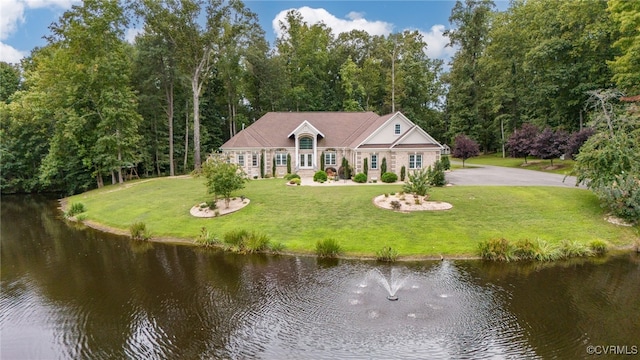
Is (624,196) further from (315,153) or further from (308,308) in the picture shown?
(315,153)

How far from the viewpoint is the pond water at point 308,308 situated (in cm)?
1018

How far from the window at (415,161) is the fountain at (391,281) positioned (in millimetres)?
19356

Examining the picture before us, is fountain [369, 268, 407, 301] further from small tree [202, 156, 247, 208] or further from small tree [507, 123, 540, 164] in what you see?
small tree [507, 123, 540, 164]

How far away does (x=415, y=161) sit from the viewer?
33.9 meters

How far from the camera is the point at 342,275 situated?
15320 mm

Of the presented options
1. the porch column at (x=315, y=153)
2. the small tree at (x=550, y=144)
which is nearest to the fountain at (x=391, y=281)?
the porch column at (x=315, y=153)

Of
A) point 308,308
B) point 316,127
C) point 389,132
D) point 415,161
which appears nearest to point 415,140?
point 415,161

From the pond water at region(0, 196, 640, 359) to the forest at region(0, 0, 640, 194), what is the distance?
15.6 metres

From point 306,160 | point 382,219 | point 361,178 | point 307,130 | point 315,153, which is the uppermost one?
point 307,130

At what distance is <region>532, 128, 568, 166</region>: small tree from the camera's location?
123 ft

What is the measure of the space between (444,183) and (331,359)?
21.3 meters

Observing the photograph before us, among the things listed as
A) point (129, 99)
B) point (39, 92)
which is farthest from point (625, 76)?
point (39, 92)

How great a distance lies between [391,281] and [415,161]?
20928 mm

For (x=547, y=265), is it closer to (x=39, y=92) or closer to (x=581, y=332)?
(x=581, y=332)
